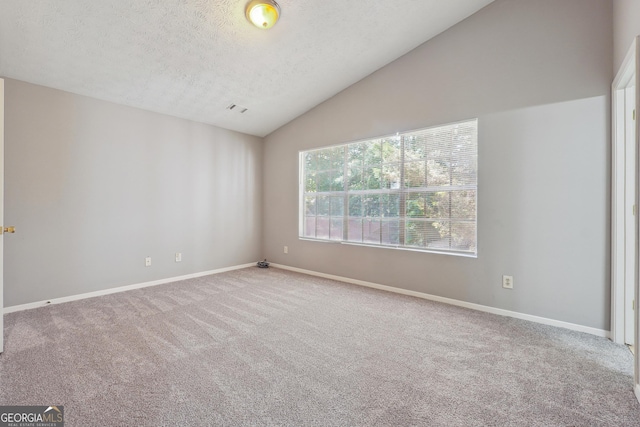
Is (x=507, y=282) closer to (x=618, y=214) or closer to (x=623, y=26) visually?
(x=618, y=214)

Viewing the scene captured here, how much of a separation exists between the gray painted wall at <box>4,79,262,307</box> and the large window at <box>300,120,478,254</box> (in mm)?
1544

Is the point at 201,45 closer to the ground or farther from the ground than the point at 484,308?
farther from the ground

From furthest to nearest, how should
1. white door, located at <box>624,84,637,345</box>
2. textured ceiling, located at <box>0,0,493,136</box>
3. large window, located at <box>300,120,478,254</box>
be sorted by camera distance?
large window, located at <box>300,120,478,254</box>, textured ceiling, located at <box>0,0,493,136</box>, white door, located at <box>624,84,637,345</box>

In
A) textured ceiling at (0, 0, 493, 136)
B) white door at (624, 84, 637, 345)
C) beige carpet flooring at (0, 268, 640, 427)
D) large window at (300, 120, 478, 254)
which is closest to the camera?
beige carpet flooring at (0, 268, 640, 427)

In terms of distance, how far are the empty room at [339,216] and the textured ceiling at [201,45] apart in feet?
0.07

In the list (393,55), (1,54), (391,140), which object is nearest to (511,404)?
(391,140)

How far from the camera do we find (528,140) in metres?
2.67

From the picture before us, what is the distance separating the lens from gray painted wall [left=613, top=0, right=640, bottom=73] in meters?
1.83

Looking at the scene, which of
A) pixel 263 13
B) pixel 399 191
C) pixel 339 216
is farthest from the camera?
pixel 339 216

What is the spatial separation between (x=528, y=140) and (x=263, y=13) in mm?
2765

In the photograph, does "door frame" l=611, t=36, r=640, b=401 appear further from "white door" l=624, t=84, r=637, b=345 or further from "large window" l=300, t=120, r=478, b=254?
"large window" l=300, t=120, r=478, b=254

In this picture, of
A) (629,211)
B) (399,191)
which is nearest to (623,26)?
(629,211)

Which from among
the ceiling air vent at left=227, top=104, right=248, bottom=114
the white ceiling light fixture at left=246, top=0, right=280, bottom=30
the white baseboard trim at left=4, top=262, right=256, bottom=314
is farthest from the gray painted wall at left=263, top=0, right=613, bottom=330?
the white baseboard trim at left=4, top=262, right=256, bottom=314

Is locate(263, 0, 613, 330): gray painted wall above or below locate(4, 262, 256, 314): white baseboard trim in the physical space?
above
